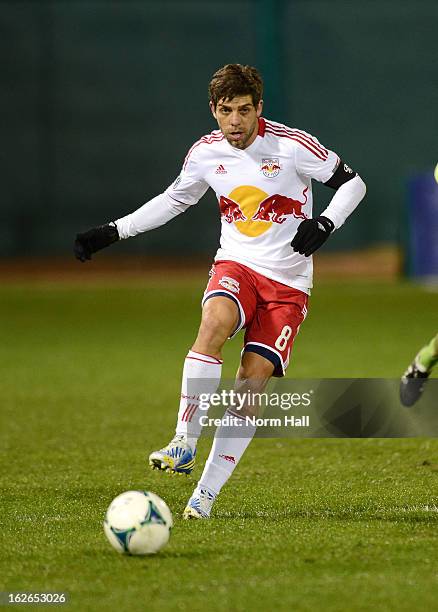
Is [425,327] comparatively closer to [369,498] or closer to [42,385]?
[42,385]

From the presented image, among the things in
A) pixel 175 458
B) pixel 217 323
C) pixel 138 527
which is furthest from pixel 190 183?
pixel 138 527

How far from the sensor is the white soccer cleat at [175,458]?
181 inches

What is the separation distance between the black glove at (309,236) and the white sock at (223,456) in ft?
2.68

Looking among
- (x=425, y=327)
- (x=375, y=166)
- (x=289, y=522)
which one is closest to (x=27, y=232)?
(x=375, y=166)

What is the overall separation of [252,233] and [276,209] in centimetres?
15

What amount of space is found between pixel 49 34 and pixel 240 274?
2472 centimetres

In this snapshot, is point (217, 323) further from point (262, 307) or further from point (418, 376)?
point (418, 376)

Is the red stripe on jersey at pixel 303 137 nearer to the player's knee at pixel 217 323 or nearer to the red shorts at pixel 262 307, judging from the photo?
the red shorts at pixel 262 307

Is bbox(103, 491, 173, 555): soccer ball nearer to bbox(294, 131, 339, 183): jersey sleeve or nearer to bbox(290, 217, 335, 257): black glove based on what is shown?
bbox(290, 217, 335, 257): black glove

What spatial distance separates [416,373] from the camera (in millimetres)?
6902

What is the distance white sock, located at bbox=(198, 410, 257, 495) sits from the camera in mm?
5055

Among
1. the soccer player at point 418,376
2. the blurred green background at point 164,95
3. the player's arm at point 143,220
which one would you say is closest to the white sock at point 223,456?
the player's arm at point 143,220

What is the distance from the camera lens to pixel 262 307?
17.1 ft

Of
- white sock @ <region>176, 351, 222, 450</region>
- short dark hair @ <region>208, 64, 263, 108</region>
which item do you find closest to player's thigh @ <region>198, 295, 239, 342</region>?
white sock @ <region>176, 351, 222, 450</region>
